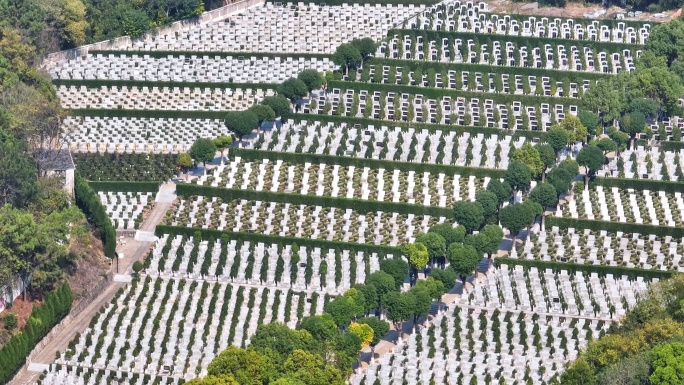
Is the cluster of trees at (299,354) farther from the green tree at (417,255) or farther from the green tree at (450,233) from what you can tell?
the green tree at (450,233)

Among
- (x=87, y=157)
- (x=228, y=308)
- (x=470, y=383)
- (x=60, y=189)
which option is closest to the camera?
(x=470, y=383)

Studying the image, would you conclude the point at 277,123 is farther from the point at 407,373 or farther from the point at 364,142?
the point at 407,373

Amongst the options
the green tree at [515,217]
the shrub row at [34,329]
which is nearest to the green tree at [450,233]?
the green tree at [515,217]

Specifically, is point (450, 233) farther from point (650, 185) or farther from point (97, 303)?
point (97, 303)

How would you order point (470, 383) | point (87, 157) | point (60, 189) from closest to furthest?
1. point (470, 383)
2. point (60, 189)
3. point (87, 157)

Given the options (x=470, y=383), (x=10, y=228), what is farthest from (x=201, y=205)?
(x=470, y=383)

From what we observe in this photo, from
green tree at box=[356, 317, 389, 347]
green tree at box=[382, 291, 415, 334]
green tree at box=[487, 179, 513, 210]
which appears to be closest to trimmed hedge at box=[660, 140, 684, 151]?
green tree at box=[487, 179, 513, 210]
